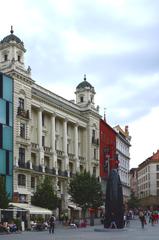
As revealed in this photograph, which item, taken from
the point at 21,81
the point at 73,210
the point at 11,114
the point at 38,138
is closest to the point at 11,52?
the point at 21,81

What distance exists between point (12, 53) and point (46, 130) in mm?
16566

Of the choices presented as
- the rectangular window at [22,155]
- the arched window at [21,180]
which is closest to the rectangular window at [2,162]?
the arched window at [21,180]

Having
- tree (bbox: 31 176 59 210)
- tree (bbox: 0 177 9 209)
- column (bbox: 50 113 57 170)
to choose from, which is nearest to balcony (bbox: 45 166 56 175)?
column (bbox: 50 113 57 170)

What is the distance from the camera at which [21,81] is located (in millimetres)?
77812

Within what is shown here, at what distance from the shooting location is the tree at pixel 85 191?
7975cm

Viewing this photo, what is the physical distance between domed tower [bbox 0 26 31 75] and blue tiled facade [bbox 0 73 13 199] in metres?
3.18

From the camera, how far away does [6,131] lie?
2899 inches

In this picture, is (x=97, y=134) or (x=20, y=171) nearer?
(x=20, y=171)

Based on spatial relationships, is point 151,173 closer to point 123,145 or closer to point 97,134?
point 123,145

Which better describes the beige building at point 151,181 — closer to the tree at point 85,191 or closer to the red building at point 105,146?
the red building at point 105,146

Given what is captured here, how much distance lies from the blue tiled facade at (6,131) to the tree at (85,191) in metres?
11.3

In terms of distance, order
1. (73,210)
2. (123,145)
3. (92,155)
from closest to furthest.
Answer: (73,210)
(92,155)
(123,145)

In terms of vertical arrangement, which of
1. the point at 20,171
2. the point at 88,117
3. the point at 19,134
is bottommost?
the point at 20,171

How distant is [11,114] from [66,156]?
20109 mm
